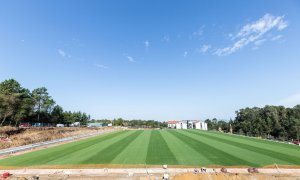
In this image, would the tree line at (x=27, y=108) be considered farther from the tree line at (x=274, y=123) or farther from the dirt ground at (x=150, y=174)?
the tree line at (x=274, y=123)

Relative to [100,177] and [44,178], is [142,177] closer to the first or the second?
Result: [100,177]

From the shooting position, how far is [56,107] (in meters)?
133

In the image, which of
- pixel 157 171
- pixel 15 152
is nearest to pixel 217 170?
pixel 157 171

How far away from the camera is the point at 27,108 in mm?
94562

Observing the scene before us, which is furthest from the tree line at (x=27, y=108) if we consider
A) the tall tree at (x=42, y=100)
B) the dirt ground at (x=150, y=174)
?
the dirt ground at (x=150, y=174)

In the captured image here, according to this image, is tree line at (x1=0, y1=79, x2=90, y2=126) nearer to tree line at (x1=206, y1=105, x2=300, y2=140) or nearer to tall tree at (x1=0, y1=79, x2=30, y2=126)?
tall tree at (x1=0, y1=79, x2=30, y2=126)

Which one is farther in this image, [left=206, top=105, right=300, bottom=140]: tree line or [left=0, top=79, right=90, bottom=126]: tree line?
[left=206, top=105, right=300, bottom=140]: tree line

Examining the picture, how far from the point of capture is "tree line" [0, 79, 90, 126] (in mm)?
72062

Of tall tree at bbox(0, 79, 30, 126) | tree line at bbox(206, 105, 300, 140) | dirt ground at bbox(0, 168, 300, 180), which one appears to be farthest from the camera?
tree line at bbox(206, 105, 300, 140)

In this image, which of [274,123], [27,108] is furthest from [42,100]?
[274,123]

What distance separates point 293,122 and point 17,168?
9547cm

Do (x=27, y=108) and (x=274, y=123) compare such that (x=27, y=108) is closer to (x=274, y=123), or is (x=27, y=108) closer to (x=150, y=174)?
(x=150, y=174)

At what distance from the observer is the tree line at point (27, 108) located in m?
72.1

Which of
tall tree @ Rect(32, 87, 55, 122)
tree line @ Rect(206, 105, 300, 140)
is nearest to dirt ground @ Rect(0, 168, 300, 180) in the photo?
tree line @ Rect(206, 105, 300, 140)
